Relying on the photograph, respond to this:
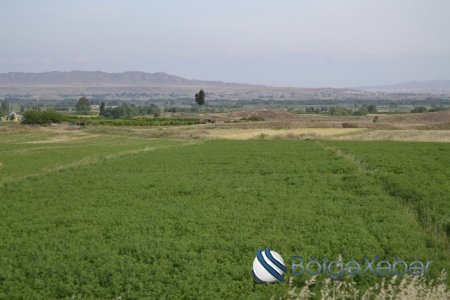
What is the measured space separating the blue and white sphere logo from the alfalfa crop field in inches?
8.2

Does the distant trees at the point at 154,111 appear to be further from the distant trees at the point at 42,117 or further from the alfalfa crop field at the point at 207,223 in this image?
the alfalfa crop field at the point at 207,223

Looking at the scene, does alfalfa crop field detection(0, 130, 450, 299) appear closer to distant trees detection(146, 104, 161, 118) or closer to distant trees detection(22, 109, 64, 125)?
distant trees detection(22, 109, 64, 125)

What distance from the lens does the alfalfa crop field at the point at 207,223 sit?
32.9 feet

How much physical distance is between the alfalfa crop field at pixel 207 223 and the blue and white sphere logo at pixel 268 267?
21 centimetres

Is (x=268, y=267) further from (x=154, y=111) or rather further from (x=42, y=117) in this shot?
(x=154, y=111)

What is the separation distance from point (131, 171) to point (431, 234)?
16.0 metres

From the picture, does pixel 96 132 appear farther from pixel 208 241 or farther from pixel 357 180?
pixel 208 241

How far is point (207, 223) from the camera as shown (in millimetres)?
14016

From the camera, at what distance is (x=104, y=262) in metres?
11.0

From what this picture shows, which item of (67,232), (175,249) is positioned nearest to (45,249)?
(67,232)

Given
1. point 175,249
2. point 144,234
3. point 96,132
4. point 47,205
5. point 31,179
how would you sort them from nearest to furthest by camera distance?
point 175,249
point 144,234
point 47,205
point 31,179
point 96,132

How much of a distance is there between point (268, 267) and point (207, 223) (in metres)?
4.16

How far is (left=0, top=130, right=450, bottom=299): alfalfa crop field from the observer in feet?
32.9

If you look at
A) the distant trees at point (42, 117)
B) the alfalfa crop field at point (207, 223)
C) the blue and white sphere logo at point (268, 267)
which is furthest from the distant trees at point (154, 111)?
the blue and white sphere logo at point (268, 267)
